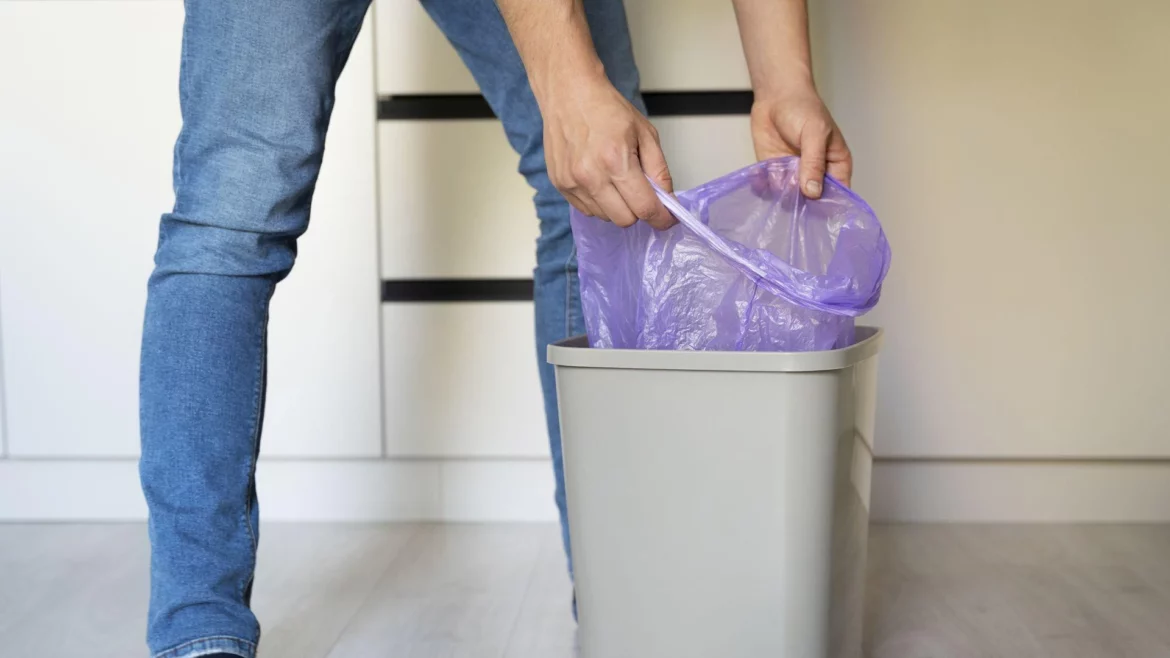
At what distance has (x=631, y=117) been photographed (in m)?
0.63

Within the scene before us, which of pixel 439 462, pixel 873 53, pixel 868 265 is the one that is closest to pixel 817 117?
pixel 868 265

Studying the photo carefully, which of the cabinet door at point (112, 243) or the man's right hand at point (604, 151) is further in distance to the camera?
the cabinet door at point (112, 243)

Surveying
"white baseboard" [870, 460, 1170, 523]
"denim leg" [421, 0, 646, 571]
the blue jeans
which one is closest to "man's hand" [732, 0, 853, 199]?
"denim leg" [421, 0, 646, 571]

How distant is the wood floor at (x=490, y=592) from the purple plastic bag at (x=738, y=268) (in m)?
0.35

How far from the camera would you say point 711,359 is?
2.07 feet

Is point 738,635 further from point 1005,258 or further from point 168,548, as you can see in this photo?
point 1005,258

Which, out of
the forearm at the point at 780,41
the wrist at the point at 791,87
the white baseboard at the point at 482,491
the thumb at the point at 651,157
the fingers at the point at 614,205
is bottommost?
the white baseboard at the point at 482,491

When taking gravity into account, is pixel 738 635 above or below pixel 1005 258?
below

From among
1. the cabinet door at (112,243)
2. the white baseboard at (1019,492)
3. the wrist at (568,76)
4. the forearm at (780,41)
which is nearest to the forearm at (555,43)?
the wrist at (568,76)

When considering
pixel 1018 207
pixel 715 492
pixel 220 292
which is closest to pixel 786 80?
pixel 715 492

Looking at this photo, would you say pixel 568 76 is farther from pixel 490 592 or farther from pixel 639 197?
pixel 490 592

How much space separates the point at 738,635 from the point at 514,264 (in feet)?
2.33

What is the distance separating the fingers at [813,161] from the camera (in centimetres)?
73

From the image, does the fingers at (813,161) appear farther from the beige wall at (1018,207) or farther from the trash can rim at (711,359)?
the beige wall at (1018,207)
